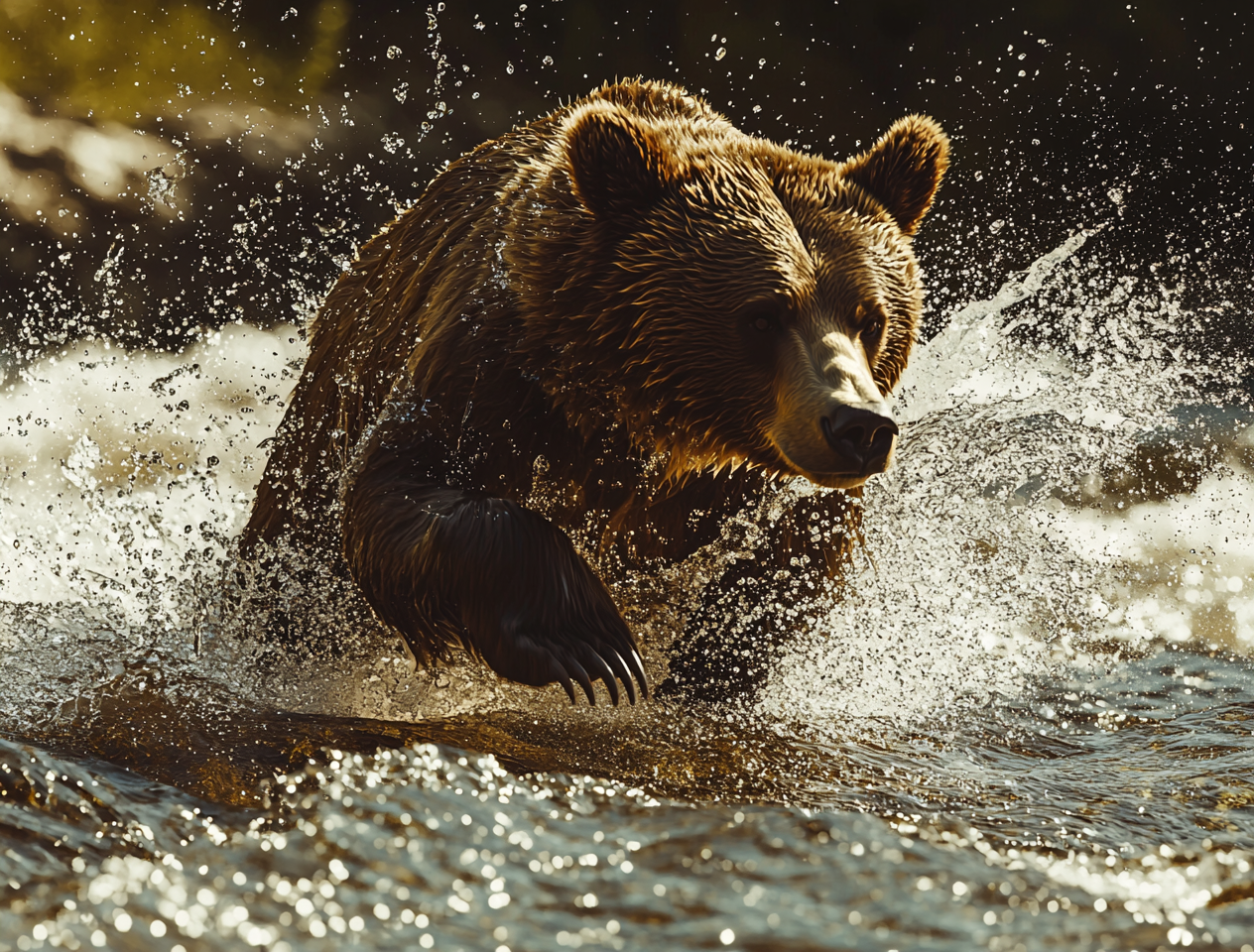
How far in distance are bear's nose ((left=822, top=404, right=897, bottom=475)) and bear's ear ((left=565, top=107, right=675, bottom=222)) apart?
0.83 m

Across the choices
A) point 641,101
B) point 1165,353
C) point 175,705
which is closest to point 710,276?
point 641,101

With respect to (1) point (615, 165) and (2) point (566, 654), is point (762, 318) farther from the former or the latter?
(2) point (566, 654)

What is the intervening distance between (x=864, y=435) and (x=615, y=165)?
0.97 m

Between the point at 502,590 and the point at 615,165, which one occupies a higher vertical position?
the point at 615,165

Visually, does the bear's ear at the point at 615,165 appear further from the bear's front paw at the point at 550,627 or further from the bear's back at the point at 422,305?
the bear's front paw at the point at 550,627

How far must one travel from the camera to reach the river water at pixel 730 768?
1529 millimetres

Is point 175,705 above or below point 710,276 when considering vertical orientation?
below

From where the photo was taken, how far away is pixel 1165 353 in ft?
25.3

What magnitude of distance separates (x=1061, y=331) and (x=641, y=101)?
4509mm

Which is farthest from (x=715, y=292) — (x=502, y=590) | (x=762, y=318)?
(x=502, y=590)

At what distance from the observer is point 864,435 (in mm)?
2609

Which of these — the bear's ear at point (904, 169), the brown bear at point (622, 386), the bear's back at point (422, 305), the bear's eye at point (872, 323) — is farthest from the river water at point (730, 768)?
the bear's ear at point (904, 169)

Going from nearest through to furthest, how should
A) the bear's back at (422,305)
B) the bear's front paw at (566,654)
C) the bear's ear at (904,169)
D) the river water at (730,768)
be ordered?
1. the river water at (730,768)
2. the bear's front paw at (566,654)
3. the bear's back at (422,305)
4. the bear's ear at (904,169)

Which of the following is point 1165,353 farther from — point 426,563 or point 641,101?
point 426,563
